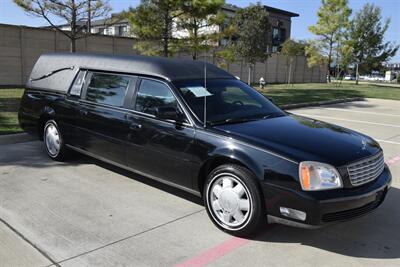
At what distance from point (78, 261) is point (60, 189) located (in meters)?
1.88

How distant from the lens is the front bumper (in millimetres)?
3475

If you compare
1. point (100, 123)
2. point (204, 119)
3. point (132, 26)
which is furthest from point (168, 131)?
point (132, 26)

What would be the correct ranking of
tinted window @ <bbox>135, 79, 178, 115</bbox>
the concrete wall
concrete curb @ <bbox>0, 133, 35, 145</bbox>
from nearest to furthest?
tinted window @ <bbox>135, 79, 178, 115</bbox> < concrete curb @ <bbox>0, 133, 35, 145</bbox> < the concrete wall

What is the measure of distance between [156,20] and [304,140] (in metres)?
13.4

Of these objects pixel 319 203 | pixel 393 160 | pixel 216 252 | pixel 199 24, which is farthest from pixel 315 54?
pixel 216 252

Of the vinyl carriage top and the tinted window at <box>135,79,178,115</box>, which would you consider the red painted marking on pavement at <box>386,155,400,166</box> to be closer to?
the vinyl carriage top

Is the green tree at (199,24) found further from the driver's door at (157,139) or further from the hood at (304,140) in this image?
the hood at (304,140)

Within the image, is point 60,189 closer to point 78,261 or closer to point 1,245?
point 1,245

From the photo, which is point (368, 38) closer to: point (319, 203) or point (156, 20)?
point (156, 20)

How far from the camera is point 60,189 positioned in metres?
5.05

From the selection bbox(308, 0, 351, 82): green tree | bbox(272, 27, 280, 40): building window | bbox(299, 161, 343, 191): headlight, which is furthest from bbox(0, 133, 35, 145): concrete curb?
bbox(272, 27, 280, 40): building window

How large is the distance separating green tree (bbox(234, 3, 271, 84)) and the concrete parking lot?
654 inches

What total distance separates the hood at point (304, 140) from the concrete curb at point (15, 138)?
462 centimetres

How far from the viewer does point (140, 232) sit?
3.94m
